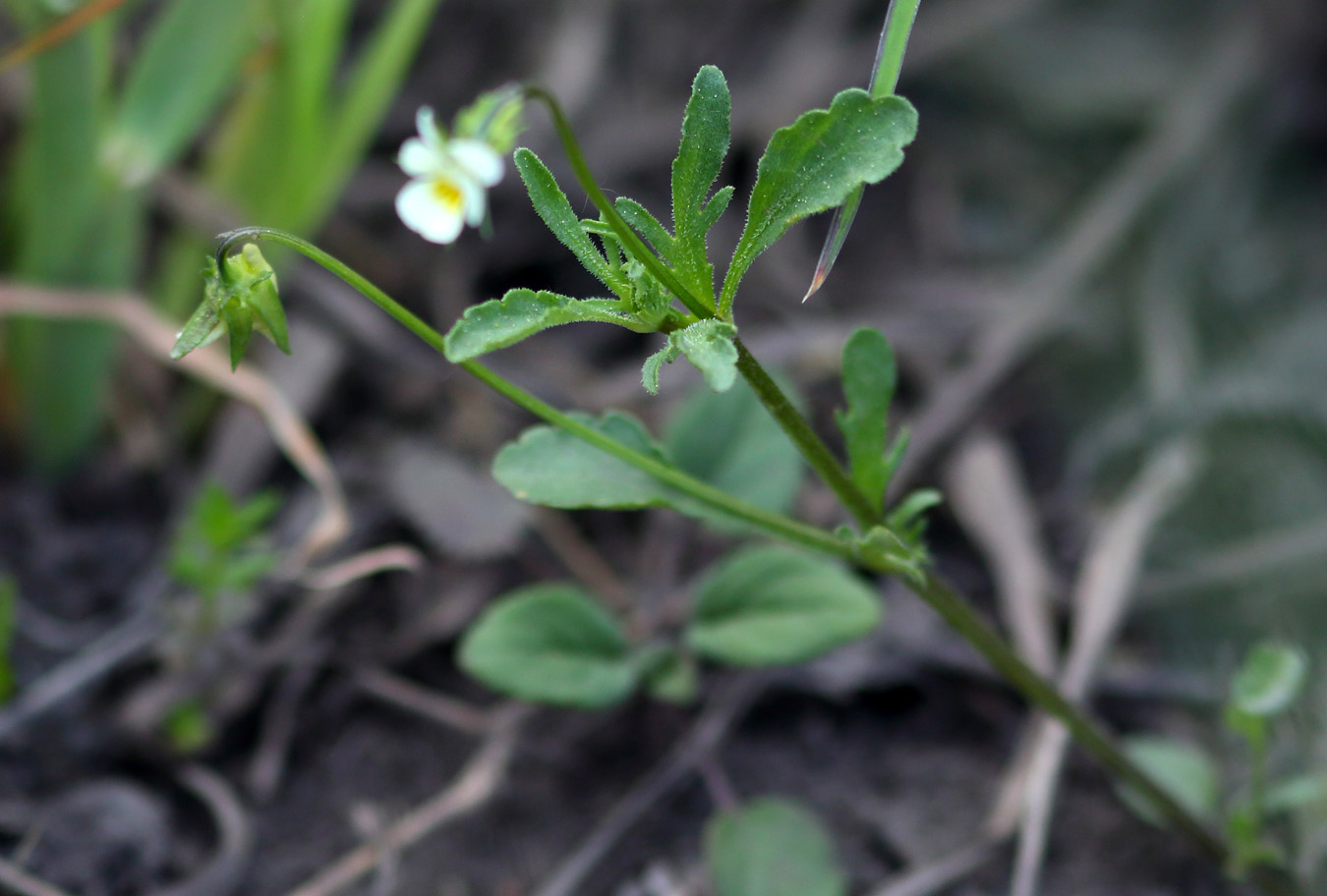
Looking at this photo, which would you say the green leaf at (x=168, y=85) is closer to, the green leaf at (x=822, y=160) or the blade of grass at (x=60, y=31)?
the blade of grass at (x=60, y=31)

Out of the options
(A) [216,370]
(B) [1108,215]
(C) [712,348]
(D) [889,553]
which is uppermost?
(A) [216,370]

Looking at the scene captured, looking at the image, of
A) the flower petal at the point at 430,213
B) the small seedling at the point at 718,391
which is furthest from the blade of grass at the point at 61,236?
the flower petal at the point at 430,213

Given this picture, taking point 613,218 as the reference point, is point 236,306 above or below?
above

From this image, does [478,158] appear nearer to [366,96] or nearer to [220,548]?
[220,548]

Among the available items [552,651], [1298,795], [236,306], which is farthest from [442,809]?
[1298,795]

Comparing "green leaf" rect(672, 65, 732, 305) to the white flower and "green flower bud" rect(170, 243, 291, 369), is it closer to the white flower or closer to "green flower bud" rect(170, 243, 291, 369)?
the white flower

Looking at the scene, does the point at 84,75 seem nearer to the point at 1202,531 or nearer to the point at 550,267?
the point at 550,267
